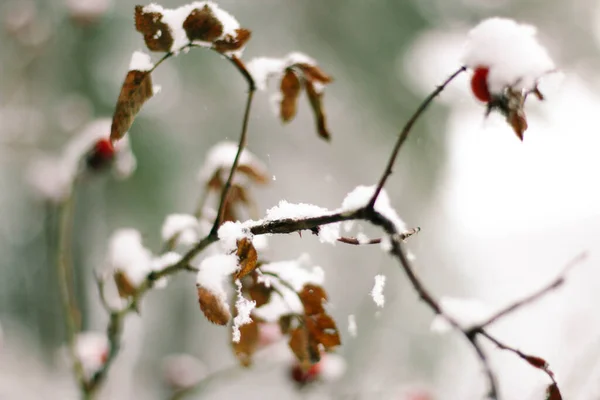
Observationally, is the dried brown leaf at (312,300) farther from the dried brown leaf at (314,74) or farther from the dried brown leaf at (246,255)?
the dried brown leaf at (314,74)

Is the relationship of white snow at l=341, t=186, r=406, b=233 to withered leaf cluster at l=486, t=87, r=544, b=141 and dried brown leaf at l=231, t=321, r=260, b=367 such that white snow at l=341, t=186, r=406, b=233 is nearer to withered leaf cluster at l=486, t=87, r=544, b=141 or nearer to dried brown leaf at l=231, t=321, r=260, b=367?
withered leaf cluster at l=486, t=87, r=544, b=141

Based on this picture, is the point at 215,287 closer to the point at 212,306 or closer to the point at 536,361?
the point at 212,306

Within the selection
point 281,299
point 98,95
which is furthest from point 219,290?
point 98,95

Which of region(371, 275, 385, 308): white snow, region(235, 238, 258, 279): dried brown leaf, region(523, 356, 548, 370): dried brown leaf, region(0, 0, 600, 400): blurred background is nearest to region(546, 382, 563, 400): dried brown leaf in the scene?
region(523, 356, 548, 370): dried brown leaf

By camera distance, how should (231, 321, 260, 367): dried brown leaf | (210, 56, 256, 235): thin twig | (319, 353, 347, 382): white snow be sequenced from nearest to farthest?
(210, 56, 256, 235): thin twig → (231, 321, 260, 367): dried brown leaf → (319, 353, 347, 382): white snow

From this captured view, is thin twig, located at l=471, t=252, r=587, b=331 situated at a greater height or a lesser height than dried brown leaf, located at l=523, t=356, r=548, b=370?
greater

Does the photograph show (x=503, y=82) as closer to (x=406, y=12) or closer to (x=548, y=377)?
(x=548, y=377)
